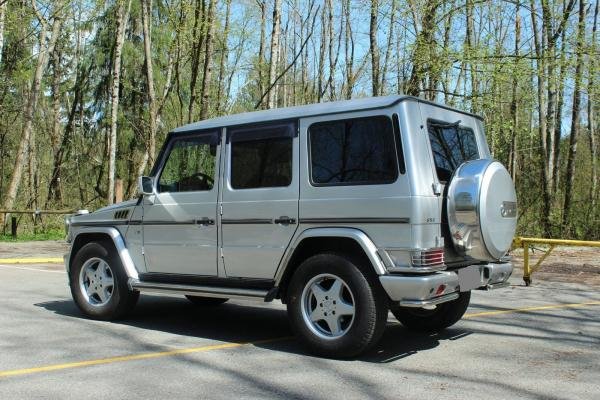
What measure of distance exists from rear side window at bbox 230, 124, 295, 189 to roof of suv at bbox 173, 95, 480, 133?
101 millimetres

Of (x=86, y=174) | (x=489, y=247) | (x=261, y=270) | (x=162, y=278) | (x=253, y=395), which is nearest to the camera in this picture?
(x=253, y=395)

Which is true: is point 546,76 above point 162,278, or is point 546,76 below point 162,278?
above

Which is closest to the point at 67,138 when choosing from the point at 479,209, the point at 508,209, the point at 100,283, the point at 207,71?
the point at 207,71

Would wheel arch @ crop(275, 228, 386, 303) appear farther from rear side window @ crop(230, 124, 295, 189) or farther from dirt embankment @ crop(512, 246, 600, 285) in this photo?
dirt embankment @ crop(512, 246, 600, 285)

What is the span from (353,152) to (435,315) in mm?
2221

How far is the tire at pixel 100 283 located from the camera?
6973 mm

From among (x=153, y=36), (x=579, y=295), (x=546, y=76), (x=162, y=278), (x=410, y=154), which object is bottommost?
(x=579, y=295)

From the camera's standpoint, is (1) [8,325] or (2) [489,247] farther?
(1) [8,325]

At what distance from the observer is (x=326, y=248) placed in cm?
565

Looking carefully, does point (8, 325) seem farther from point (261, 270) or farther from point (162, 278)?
point (261, 270)

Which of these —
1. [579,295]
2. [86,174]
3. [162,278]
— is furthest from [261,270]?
[86,174]

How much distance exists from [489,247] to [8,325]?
17.0ft

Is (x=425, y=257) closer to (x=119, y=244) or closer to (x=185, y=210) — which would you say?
(x=185, y=210)

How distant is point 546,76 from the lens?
16.4 metres
